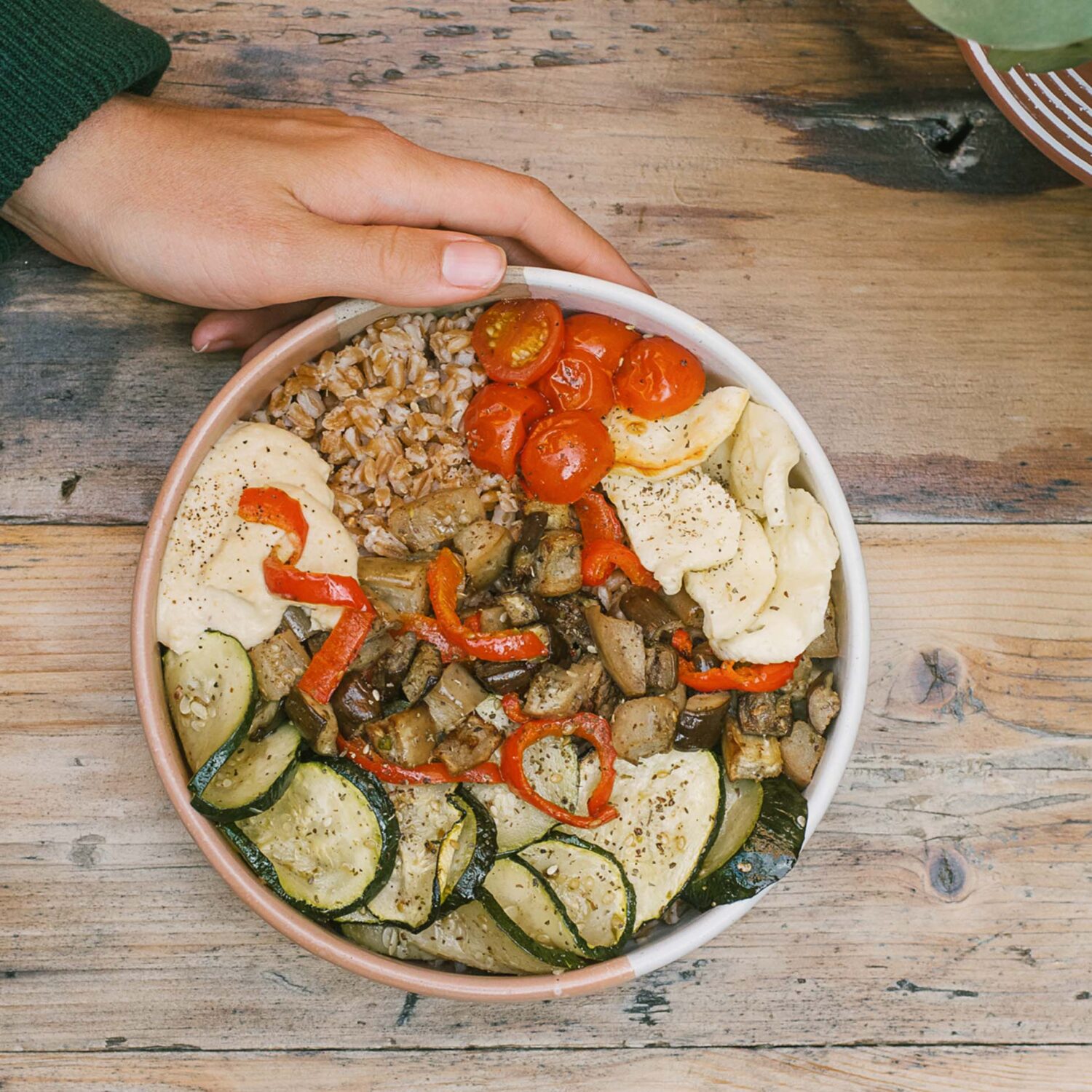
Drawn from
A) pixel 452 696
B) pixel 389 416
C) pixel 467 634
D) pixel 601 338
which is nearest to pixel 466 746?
pixel 452 696

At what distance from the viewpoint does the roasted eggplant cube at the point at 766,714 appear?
1.70 m

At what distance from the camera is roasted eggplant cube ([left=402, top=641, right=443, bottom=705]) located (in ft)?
5.55

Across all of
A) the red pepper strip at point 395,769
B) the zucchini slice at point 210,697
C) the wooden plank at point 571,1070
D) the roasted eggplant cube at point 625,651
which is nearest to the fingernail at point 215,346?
the zucchini slice at point 210,697

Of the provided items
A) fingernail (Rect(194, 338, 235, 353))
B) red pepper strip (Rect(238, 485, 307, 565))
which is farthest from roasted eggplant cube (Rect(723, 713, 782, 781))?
fingernail (Rect(194, 338, 235, 353))

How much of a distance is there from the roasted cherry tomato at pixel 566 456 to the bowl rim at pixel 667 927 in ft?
0.70

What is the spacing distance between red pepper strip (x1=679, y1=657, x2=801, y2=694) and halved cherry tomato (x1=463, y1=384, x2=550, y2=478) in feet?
1.68

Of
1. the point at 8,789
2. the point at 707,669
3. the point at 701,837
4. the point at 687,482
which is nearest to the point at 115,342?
the point at 8,789

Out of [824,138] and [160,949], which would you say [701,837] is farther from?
[824,138]

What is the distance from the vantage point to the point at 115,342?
6.43ft

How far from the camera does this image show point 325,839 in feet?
5.45

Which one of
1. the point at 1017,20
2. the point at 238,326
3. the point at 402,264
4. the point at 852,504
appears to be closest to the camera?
the point at 1017,20

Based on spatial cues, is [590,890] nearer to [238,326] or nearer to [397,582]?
[397,582]

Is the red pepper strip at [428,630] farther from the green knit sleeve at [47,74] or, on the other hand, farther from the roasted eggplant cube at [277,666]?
the green knit sleeve at [47,74]

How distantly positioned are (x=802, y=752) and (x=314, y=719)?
86 cm
